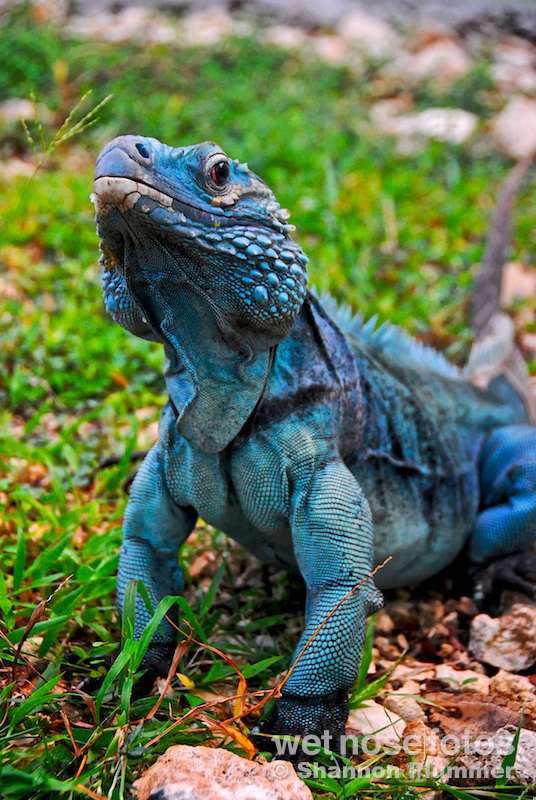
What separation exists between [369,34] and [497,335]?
346 inches

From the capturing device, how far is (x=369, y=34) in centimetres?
1212

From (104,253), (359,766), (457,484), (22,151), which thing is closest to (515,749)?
(359,766)

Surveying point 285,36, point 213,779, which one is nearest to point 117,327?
point 213,779

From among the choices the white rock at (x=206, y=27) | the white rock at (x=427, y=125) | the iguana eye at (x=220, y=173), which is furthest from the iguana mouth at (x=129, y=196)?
the white rock at (x=206, y=27)

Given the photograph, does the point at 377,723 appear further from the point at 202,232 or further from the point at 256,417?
the point at 202,232

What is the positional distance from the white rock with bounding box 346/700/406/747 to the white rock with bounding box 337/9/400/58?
10.0 metres

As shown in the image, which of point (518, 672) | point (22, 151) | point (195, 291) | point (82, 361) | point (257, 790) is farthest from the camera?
point (22, 151)

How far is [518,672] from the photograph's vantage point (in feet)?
10.1

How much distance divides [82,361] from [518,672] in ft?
9.97

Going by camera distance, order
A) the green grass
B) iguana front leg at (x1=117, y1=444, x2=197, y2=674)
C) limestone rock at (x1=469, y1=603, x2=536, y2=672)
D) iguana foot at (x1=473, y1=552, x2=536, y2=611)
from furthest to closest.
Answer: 1. iguana foot at (x1=473, y1=552, x2=536, y2=611)
2. limestone rock at (x1=469, y1=603, x2=536, y2=672)
3. iguana front leg at (x1=117, y1=444, x2=197, y2=674)
4. the green grass

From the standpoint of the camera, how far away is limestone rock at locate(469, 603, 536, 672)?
10.1 ft

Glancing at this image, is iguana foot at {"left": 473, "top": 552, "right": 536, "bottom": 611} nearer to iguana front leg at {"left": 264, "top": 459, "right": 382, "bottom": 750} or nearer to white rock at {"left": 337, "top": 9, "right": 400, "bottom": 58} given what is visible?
iguana front leg at {"left": 264, "top": 459, "right": 382, "bottom": 750}

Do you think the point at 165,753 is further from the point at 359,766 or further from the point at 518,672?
the point at 518,672

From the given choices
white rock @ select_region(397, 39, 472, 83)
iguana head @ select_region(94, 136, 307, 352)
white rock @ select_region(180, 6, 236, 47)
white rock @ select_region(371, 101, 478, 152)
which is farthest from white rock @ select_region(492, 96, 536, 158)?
iguana head @ select_region(94, 136, 307, 352)
